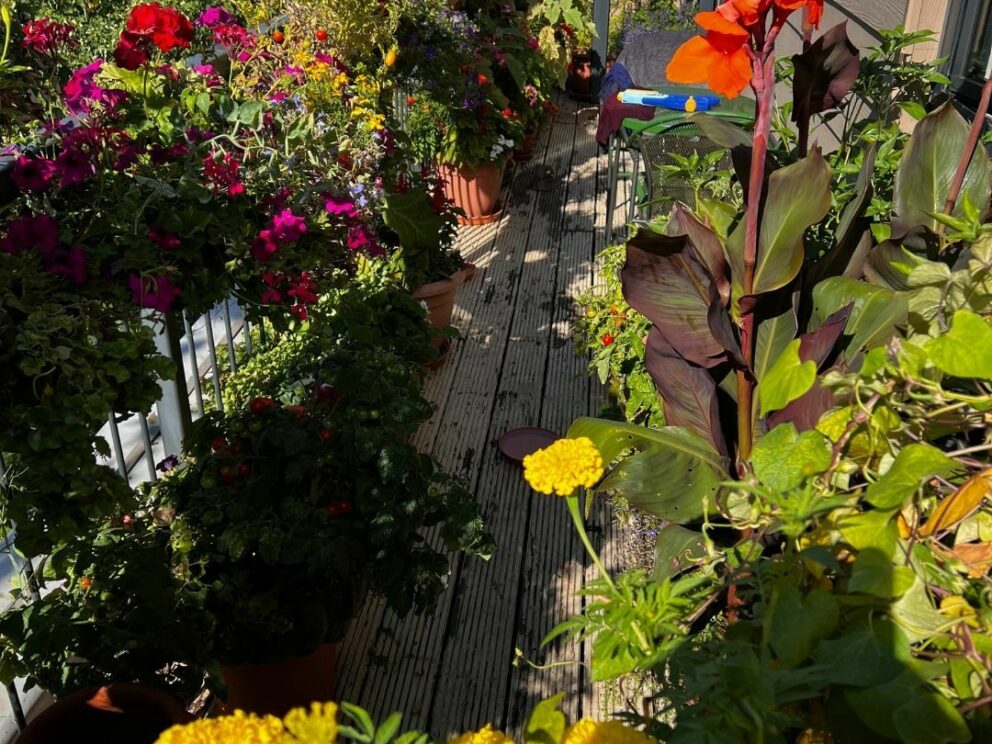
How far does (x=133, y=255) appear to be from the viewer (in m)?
1.67

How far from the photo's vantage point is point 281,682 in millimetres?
2033

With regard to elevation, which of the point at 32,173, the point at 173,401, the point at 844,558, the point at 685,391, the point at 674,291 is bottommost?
the point at 173,401

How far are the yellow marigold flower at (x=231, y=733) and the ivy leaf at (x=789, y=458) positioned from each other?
580mm

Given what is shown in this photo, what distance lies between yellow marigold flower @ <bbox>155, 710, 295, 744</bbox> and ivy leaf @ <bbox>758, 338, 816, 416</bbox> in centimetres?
82

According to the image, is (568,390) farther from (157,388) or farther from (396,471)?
(157,388)

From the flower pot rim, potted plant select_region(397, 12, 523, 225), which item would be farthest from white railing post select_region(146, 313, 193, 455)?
potted plant select_region(397, 12, 523, 225)

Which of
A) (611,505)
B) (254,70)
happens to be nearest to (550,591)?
(611,505)

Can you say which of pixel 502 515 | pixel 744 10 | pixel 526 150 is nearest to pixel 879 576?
pixel 744 10

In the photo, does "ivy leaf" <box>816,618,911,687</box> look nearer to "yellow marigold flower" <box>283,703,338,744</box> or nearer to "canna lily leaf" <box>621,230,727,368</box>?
"yellow marigold flower" <box>283,703,338,744</box>

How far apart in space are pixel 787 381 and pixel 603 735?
71cm

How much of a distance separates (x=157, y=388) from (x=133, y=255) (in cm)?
26

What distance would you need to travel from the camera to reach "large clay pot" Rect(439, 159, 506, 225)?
16.8 ft

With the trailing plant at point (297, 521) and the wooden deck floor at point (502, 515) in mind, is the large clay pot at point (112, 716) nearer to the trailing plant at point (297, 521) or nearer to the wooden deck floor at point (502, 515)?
the trailing plant at point (297, 521)

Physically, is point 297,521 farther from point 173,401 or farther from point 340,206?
point 340,206
